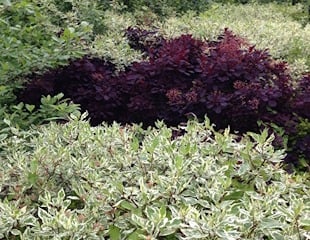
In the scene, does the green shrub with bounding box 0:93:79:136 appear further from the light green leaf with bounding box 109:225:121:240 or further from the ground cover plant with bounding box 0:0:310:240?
the light green leaf with bounding box 109:225:121:240

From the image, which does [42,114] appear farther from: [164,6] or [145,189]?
[164,6]

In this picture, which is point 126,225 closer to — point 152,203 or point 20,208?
point 152,203

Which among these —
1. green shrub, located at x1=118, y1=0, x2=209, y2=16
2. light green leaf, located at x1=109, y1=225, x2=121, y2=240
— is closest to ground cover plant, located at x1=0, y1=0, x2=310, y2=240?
light green leaf, located at x1=109, y1=225, x2=121, y2=240

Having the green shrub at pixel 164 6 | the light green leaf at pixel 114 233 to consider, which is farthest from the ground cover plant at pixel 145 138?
the green shrub at pixel 164 6

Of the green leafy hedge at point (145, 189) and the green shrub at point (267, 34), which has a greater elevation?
the green leafy hedge at point (145, 189)

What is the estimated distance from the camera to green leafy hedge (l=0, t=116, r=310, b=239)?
5.16ft

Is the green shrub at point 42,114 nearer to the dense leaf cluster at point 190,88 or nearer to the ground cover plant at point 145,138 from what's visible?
the ground cover plant at point 145,138

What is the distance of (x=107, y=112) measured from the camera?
3617 millimetres

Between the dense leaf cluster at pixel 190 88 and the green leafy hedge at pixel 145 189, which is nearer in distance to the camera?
the green leafy hedge at pixel 145 189

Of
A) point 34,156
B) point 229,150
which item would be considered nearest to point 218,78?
point 229,150

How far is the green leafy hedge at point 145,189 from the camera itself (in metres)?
1.57

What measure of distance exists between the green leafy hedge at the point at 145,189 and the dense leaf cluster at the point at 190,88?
0.99m

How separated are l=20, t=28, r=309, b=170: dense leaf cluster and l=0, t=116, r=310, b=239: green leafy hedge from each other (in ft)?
3.25

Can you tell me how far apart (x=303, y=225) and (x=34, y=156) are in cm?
109
